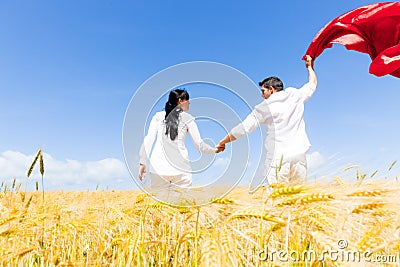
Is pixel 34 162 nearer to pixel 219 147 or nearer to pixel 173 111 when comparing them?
pixel 173 111

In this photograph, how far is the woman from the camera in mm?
4113

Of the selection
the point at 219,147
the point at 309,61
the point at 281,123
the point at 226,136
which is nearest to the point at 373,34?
the point at 309,61

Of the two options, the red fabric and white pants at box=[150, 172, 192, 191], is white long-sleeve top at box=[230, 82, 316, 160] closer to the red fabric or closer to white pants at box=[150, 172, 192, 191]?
white pants at box=[150, 172, 192, 191]

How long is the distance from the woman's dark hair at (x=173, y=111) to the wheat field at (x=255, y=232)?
6.68 feet

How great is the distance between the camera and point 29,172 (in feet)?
7.71

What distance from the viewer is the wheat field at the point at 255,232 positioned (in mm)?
1221

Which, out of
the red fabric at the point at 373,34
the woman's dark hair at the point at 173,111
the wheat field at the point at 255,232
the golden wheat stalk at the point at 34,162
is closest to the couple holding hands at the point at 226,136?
the woman's dark hair at the point at 173,111

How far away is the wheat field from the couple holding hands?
6.35ft

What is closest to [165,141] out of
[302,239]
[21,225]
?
[21,225]

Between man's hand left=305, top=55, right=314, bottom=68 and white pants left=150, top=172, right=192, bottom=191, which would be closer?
man's hand left=305, top=55, right=314, bottom=68

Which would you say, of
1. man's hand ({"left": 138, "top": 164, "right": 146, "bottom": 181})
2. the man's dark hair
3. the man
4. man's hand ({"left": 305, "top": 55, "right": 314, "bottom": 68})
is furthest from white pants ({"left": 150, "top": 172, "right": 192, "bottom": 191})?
man's hand ({"left": 305, "top": 55, "right": 314, "bottom": 68})

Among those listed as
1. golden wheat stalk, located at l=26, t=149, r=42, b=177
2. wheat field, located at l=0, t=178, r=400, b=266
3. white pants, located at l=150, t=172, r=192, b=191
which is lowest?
wheat field, located at l=0, t=178, r=400, b=266

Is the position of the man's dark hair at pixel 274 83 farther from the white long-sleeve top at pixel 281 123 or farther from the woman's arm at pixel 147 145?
the woman's arm at pixel 147 145

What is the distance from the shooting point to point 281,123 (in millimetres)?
4027
